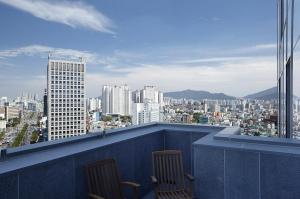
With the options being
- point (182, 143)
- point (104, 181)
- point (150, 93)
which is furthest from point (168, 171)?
point (150, 93)

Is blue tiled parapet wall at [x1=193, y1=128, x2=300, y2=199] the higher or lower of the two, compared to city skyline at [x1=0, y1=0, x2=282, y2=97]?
lower

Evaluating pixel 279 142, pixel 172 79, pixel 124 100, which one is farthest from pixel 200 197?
pixel 124 100

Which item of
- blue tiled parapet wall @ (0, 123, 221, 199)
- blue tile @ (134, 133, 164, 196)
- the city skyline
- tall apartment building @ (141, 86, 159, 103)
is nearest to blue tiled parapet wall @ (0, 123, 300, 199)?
blue tiled parapet wall @ (0, 123, 221, 199)

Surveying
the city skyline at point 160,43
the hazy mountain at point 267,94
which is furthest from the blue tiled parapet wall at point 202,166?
the hazy mountain at point 267,94

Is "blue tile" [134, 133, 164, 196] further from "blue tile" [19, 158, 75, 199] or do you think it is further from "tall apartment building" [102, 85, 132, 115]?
"tall apartment building" [102, 85, 132, 115]

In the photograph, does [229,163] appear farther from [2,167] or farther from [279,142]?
[2,167]
